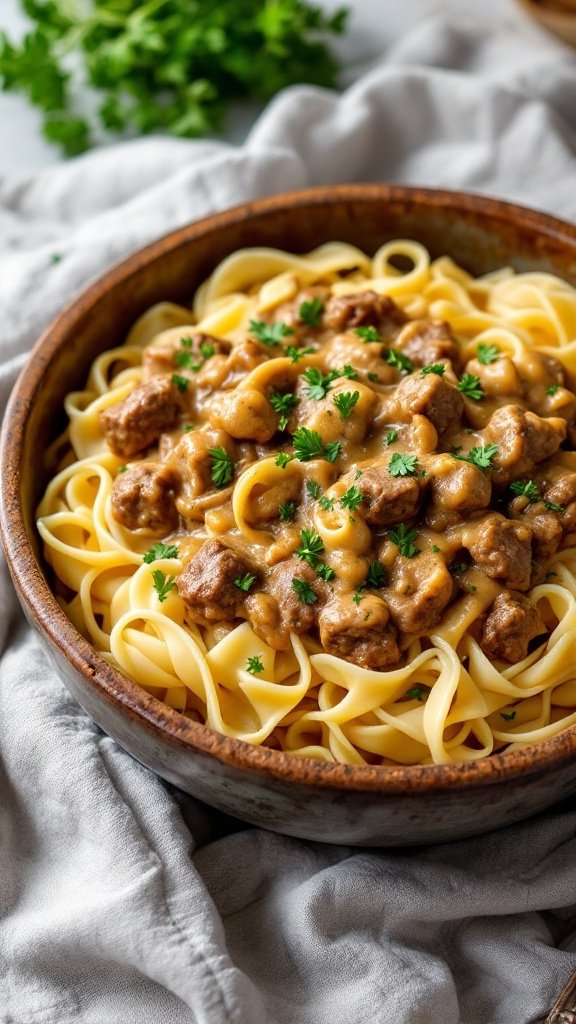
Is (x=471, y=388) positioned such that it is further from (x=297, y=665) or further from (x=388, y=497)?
(x=297, y=665)

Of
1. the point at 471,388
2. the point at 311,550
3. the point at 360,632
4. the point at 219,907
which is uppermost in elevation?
the point at 471,388

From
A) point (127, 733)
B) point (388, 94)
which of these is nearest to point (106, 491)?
point (127, 733)

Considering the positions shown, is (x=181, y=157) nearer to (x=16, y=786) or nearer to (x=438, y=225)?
(x=438, y=225)

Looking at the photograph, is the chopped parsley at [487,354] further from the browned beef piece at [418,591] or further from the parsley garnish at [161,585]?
the parsley garnish at [161,585]

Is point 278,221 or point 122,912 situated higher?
point 278,221

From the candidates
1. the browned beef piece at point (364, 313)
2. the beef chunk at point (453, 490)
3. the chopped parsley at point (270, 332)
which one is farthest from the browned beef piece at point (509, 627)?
the chopped parsley at point (270, 332)

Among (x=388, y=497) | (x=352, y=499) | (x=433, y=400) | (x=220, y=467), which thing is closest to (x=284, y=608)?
(x=352, y=499)

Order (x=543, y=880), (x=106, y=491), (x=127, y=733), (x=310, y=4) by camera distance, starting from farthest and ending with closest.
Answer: (x=310, y=4), (x=106, y=491), (x=543, y=880), (x=127, y=733)
